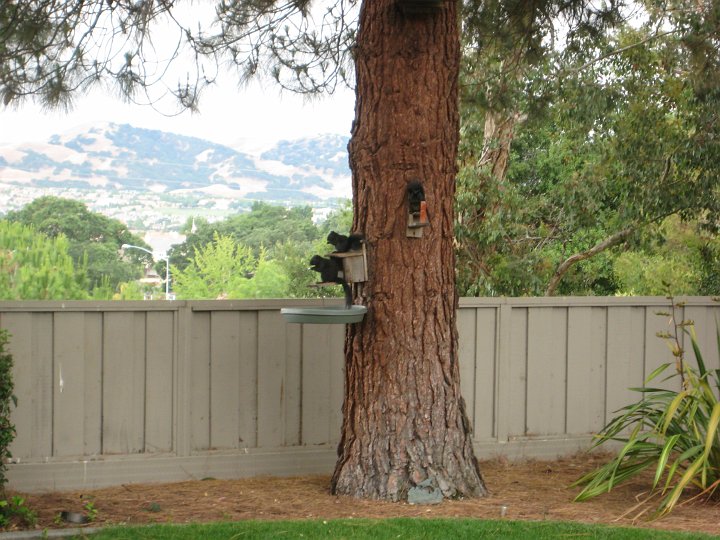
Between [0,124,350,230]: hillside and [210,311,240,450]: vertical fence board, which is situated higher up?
[0,124,350,230]: hillside

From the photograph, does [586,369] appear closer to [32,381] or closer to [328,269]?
[328,269]

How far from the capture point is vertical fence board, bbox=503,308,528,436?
6.34 m

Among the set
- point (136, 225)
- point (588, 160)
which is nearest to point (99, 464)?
point (588, 160)

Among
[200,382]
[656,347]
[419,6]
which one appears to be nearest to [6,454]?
[200,382]

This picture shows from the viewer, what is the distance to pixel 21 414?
5281mm

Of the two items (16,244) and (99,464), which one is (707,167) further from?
(16,244)

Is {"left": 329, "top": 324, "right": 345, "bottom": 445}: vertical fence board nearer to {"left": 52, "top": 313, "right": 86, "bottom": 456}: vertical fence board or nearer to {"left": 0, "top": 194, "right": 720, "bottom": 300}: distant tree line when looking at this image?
{"left": 0, "top": 194, "right": 720, "bottom": 300}: distant tree line

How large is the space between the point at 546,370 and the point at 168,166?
38654 millimetres

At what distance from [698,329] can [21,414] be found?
4.86m

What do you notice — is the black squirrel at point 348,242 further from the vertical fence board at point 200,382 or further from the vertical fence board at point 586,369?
the vertical fence board at point 586,369

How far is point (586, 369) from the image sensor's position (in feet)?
21.3

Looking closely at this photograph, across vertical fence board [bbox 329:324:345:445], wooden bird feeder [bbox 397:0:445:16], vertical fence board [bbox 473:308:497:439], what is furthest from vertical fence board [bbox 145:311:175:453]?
wooden bird feeder [bbox 397:0:445:16]

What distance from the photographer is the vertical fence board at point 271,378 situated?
5.78 metres

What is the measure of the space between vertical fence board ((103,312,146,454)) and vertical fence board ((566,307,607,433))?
3.06 meters
